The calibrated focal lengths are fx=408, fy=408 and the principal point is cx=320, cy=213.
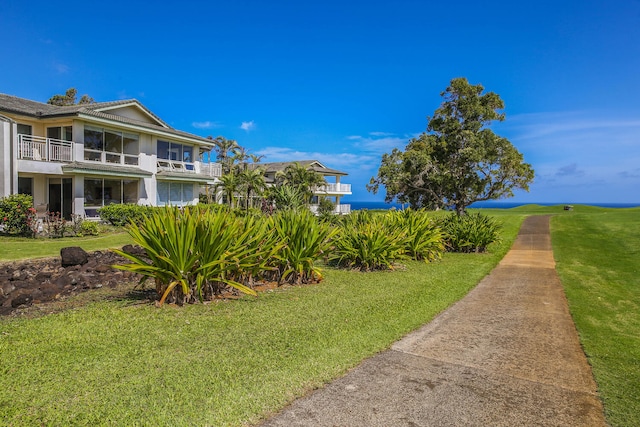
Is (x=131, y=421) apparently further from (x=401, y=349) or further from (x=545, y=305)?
(x=545, y=305)

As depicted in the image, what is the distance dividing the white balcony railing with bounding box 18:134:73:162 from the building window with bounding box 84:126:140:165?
115 centimetres

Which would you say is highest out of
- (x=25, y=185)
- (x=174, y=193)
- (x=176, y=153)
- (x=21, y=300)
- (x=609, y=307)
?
(x=176, y=153)

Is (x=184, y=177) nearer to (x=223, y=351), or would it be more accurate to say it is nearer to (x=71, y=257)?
(x=71, y=257)

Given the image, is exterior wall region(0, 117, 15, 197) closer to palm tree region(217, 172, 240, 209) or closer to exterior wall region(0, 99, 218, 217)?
exterior wall region(0, 99, 218, 217)

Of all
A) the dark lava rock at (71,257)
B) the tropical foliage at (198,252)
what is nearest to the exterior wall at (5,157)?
the dark lava rock at (71,257)

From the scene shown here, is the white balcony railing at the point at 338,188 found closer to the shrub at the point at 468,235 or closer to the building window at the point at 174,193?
the building window at the point at 174,193

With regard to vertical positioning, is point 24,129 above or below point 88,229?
above

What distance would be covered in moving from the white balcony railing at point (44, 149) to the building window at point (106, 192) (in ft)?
6.13

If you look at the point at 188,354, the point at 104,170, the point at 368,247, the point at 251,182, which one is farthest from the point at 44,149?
the point at 188,354

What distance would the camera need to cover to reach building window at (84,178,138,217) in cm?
2370

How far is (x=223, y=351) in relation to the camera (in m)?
4.57

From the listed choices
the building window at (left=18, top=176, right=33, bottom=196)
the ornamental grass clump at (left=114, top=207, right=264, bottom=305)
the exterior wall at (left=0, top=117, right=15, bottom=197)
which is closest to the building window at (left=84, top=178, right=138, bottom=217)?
the building window at (left=18, top=176, right=33, bottom=196)

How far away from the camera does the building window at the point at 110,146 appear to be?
2419cm

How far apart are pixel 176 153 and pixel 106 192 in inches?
260
